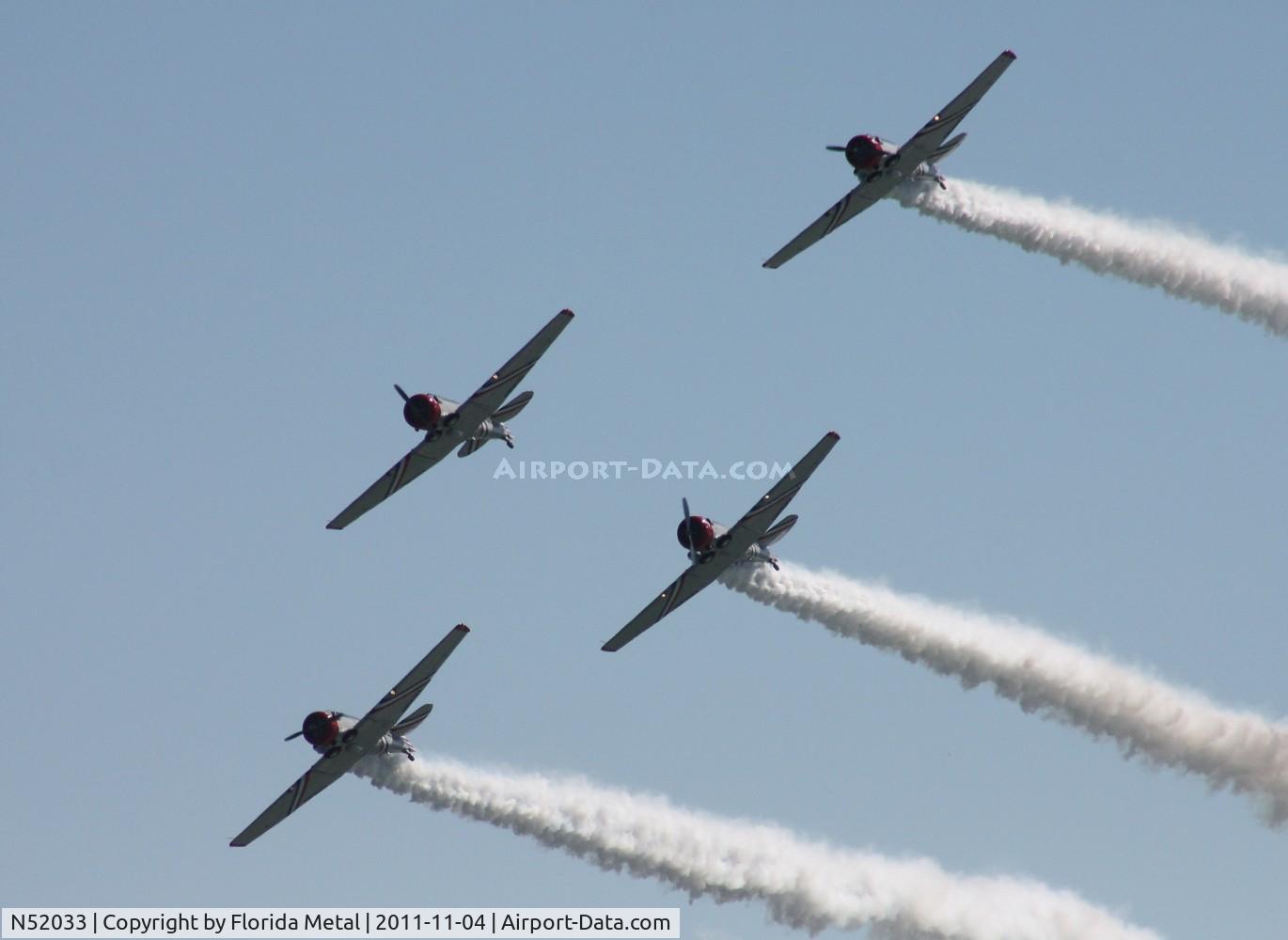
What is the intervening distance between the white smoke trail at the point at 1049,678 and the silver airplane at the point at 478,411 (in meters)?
7.85

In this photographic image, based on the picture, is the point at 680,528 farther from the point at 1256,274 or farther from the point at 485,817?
the point at 1256,274

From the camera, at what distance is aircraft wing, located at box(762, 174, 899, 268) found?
98.4 m

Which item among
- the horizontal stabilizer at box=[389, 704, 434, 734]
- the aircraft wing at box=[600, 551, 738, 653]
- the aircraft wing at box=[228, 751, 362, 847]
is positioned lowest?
the aircraft wing at box=[228, 751, 362, 847]

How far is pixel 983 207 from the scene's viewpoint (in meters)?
100

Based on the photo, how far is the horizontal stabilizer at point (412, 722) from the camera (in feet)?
318

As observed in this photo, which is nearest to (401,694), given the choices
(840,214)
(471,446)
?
(471,446)

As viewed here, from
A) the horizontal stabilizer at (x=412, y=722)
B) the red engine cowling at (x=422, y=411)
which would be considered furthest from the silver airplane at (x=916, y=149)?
the horizontal stabilizer at (x=412, y=722)

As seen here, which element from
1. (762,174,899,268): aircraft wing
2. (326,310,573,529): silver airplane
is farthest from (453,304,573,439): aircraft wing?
(762,174,899,268): aircraft wing

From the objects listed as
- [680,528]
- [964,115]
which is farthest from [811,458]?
[964,115]

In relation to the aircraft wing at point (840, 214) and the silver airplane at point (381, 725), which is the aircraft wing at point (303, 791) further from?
the aircraft wing at point (840, 214)

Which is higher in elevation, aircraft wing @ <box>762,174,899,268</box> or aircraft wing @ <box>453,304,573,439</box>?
aircraft wing @ <box>762,174,899,268</box>

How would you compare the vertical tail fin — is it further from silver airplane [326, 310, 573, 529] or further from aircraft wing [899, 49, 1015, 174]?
Result: aircraft wing [899, 49, 1015, 174]

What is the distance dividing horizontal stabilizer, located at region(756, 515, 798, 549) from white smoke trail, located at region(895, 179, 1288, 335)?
9405mm

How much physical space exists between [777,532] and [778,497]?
3.16 feet
